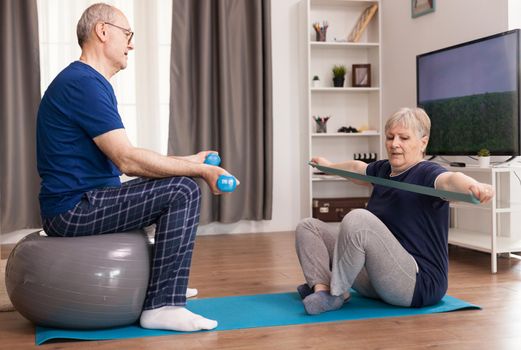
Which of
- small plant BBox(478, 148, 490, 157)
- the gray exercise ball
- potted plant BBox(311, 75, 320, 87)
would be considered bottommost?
the gray exercise ball

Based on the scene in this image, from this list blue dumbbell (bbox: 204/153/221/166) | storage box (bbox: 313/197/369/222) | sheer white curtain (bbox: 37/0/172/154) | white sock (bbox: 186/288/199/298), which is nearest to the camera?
blue dumbbell (bbox: 204/153/221/166)

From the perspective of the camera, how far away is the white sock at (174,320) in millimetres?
2275

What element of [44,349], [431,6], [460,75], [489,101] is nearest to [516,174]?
[489,101]

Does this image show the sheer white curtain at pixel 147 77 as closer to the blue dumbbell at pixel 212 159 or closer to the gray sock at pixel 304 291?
the blue dumbbell at pixel 212 159

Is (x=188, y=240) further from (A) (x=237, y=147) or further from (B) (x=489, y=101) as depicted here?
(A) (x=237, y=147)

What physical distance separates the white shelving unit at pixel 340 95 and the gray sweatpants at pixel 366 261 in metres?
2.68

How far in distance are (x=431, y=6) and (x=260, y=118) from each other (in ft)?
4.99

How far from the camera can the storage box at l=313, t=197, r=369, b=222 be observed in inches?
200

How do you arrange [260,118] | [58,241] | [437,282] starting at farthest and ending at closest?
1. [260,118]
2. [437,282]
3. [58,241]

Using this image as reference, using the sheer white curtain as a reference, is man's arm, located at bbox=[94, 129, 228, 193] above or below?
below

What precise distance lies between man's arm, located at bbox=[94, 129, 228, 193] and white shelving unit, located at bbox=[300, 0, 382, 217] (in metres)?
3.03

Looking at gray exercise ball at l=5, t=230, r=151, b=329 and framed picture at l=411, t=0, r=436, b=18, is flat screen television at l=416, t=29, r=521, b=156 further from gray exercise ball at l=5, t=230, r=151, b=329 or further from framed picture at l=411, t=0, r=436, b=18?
gray exercise ball at l=5, t=230, r=151, b=329

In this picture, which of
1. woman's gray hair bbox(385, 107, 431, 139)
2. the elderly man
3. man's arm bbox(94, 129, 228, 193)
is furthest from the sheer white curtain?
woman's gray hair bbox(385, 107, 431, 139)

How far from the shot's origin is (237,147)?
5.07 meters
